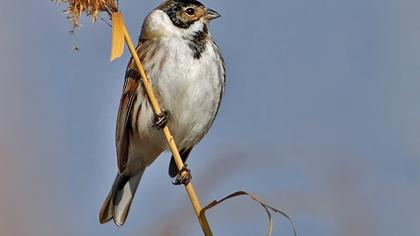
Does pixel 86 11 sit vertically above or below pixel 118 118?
above

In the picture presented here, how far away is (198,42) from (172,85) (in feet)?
0.63

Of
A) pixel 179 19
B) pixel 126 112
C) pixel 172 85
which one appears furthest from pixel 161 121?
pixel 179 19

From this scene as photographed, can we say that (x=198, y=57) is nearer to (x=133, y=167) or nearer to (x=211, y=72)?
(x=211, y=72)

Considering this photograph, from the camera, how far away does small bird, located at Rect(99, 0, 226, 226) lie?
2.80m

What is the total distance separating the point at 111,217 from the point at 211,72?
63 cm

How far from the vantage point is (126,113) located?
9.63 feet

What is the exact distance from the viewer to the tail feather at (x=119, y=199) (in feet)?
9.37

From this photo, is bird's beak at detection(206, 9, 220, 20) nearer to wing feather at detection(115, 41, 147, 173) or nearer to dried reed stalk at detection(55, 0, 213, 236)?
wing feather at detection(115, 41, 147, 173)

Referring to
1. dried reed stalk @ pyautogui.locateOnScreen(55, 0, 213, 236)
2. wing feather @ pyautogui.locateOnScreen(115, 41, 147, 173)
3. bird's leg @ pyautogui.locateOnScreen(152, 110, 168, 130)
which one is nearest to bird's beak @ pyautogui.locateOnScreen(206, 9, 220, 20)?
wing feather @ pyautogui.locateOnScreen(115, 41, 147, 173)

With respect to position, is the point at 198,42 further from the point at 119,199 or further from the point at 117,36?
the point at 117,36

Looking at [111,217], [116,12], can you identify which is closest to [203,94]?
[111,217]

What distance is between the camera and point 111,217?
2764 millimetres

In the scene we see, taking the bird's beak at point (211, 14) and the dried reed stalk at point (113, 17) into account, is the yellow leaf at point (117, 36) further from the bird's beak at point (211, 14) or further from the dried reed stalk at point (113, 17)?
the bird's beak at point (211, 14)

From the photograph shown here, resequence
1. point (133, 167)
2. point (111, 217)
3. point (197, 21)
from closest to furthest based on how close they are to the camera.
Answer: point (111, 217), point (197, 21), point (133, 167)
